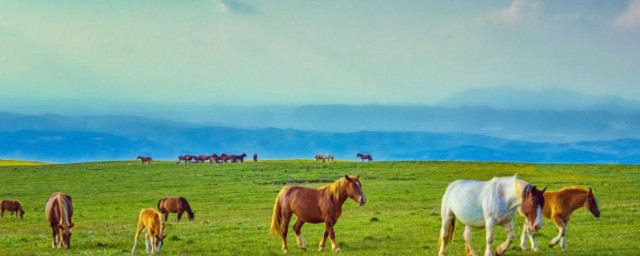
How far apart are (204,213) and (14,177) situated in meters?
43.9

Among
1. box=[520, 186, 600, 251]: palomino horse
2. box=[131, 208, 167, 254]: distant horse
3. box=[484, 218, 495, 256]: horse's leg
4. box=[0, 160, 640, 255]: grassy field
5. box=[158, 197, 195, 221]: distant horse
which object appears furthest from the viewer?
box=[158, 197, 195, 221]: distant horse

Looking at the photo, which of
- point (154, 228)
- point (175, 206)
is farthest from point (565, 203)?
point (175, 206)

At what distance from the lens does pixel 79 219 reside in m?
41.9

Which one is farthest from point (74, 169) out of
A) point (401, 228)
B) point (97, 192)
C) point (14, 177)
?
point (401, 228)

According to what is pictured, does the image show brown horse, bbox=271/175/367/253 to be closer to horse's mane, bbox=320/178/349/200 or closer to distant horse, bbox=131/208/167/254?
horse's mane, bbox=320/178/349/200

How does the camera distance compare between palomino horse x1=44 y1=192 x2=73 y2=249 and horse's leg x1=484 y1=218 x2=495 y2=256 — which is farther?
palomino horse x1=44 y1=192 x2=73 y2=249

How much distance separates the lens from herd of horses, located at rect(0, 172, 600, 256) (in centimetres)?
1723

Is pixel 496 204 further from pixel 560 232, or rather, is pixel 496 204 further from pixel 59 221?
pixel 59 221

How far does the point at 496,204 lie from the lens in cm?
1725

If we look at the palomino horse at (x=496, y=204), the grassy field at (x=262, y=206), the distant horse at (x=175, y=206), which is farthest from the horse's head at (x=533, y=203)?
the distant horse at (x=175, y=206)

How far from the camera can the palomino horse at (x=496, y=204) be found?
1703 centimetres

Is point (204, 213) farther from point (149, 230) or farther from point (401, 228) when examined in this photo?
point (149, 230)

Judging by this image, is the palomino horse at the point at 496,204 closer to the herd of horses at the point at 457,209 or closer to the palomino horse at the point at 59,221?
the herd of horses at the point at 457,209

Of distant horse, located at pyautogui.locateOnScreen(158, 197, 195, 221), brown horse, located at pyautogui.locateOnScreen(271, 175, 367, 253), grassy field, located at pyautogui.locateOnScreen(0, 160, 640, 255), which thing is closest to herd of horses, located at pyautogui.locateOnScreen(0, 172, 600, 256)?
brown horse, located at pyautogui.locateOnScreen(271, 175, 367, 253)
